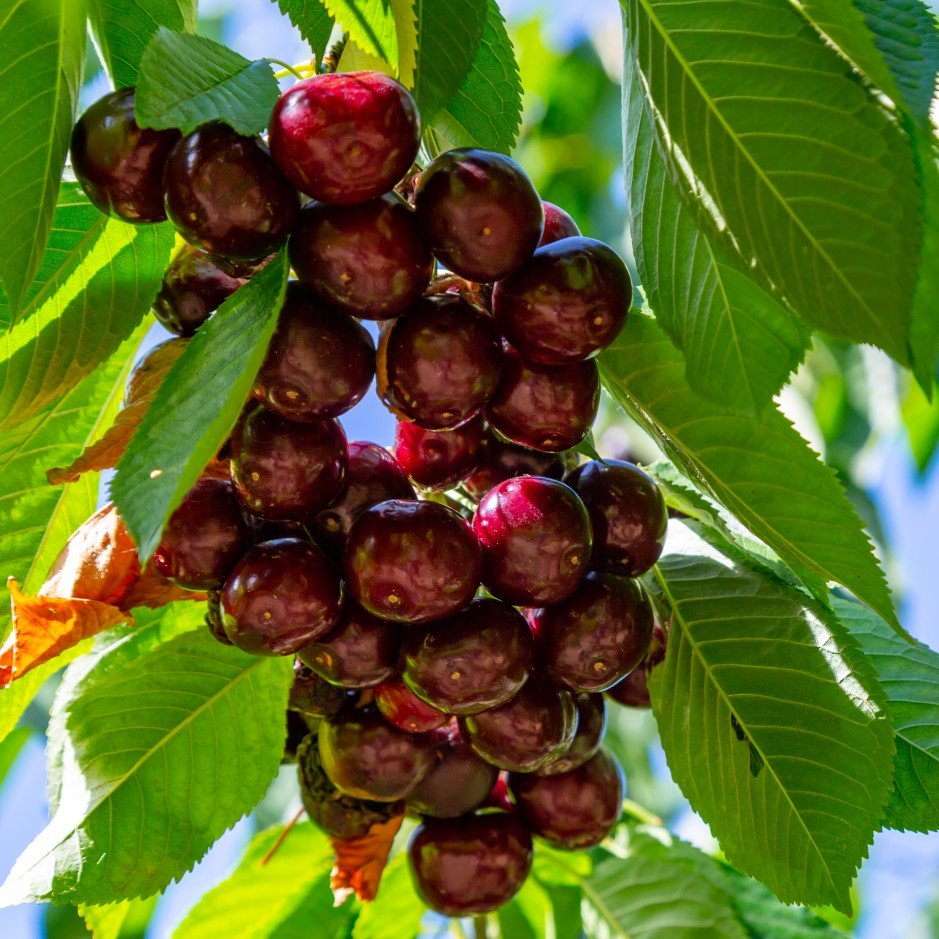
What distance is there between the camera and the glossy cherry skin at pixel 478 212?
1.00m

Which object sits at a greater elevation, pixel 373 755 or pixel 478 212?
pixel 478 212

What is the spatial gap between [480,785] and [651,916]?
0.58 m

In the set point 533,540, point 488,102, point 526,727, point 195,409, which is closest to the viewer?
point 195,409

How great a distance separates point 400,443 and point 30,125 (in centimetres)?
47

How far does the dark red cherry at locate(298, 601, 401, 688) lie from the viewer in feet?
3.73

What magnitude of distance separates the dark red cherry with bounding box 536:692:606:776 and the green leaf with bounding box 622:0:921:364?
2.12ft

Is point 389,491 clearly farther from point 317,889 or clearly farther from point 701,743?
point 317,889

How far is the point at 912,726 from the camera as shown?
1352mm

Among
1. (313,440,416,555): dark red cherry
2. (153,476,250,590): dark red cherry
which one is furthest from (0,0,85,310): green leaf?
(313,440,416,555): dark red cherry

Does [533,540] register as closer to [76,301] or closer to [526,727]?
[526,727]

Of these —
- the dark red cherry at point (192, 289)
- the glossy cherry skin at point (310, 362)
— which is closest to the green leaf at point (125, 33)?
the dark red cherry at point (192, 289)

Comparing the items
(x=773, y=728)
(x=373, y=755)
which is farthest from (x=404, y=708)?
(x=773, y=728)

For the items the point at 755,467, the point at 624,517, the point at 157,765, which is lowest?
the point at 157,765

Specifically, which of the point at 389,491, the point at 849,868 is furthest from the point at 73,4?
the point at 849,868
